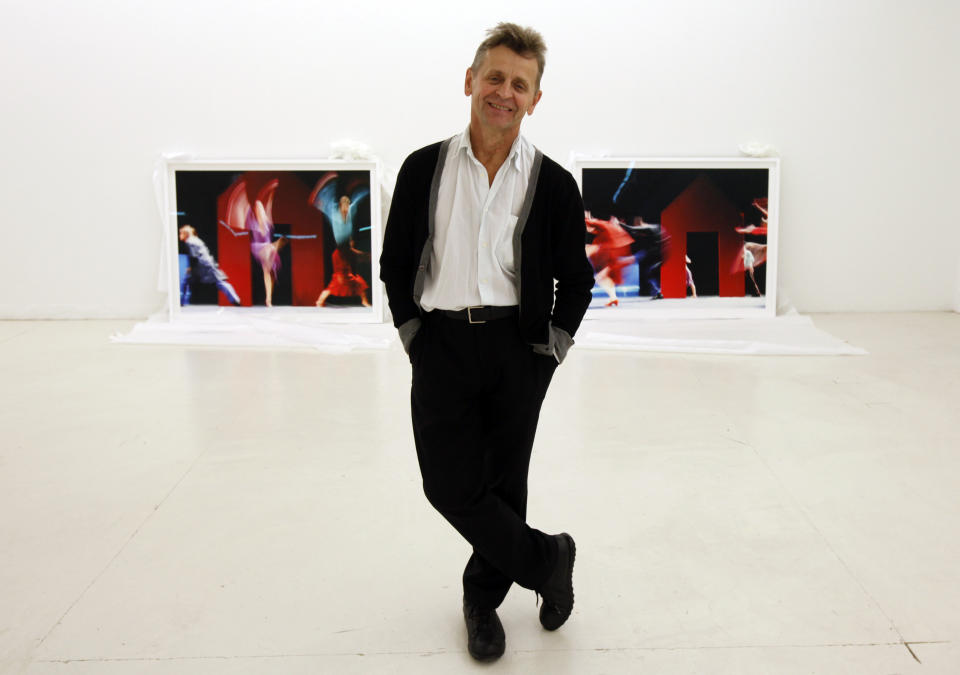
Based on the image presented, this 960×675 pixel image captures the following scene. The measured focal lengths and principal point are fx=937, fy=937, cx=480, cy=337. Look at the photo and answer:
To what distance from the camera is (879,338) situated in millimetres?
5883

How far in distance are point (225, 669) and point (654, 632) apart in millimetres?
1039

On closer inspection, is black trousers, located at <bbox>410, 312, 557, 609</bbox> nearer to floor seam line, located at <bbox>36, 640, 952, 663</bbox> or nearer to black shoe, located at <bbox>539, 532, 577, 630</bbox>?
black shoe, located at <bbox>539, 532, 577, 630</bbox>

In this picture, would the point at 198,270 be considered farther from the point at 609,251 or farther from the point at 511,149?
the point at 511,149

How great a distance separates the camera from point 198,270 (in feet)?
21.4

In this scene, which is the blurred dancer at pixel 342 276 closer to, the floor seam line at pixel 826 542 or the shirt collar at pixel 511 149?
the floor seam line at pixel 826 542

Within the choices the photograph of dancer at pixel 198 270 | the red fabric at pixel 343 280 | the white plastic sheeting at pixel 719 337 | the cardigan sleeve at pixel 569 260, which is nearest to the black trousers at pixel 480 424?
the cardigan sleeve at pixel 569 260

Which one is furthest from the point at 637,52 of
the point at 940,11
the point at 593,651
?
the point at 593,651

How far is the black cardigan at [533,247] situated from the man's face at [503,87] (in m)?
0.14

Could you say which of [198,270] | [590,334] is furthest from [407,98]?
[590,334]

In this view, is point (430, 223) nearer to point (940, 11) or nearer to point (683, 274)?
point (683, 274)

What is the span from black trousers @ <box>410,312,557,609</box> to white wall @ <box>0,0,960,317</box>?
15.3ft

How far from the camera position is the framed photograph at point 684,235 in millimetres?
6523

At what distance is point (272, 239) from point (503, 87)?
188 inches

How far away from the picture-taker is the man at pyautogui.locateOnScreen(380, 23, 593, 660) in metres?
2.07
